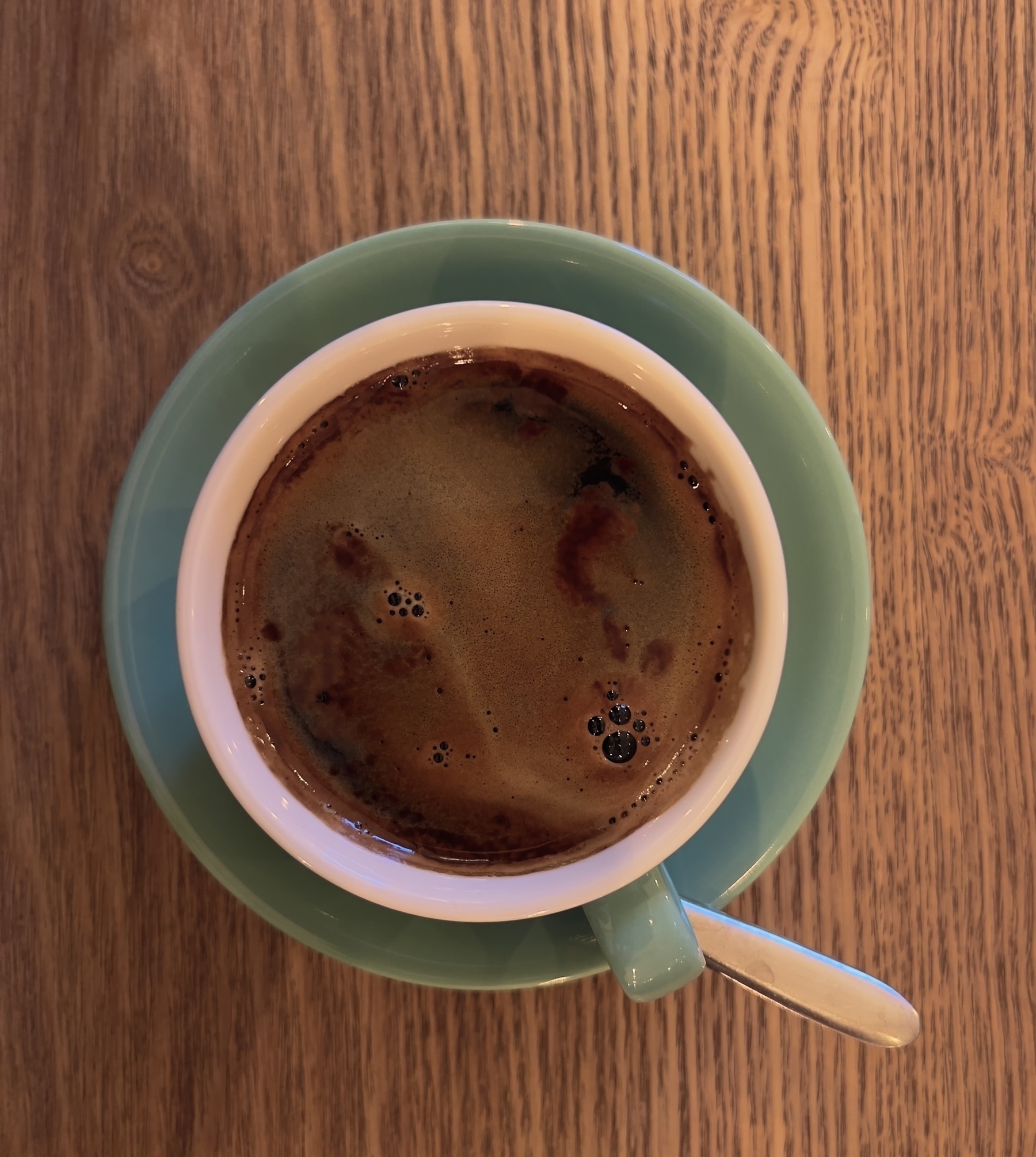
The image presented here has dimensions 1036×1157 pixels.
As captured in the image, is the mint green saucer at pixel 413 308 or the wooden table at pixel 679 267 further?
the wooden table at pixel 679 267

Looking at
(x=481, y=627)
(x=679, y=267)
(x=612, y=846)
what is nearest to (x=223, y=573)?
(x=481, y=627)

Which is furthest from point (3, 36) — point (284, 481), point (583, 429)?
point (583, 429)

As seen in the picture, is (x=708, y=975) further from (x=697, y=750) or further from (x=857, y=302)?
(x=857, y=302)

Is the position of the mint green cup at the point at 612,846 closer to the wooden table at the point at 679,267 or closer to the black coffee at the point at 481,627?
the black coffee at the point at 481,627

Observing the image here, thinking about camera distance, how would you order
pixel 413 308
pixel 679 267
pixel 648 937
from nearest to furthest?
pixel 648 937
pixel 413 308
pixel 679 267

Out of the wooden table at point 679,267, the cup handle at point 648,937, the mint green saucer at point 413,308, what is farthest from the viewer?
the wooden table at point 679,267

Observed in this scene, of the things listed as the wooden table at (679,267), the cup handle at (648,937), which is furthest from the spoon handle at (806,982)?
the wooden table at (679,267)

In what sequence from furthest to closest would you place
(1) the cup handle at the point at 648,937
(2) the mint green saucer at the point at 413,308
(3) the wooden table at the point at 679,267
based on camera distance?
(3) the wooden table at the point at 679,267 → (2) the mint green saucer at the point at 413,308 → (1) the cup handle at the point at 648,937

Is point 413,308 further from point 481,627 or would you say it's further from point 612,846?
point 612,846
